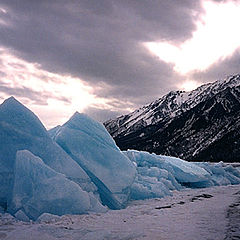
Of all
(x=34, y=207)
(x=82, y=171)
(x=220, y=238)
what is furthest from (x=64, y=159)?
(x=220, y=238)

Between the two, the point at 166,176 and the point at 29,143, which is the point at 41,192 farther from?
the point at 166,176

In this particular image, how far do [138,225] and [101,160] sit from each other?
164 inches

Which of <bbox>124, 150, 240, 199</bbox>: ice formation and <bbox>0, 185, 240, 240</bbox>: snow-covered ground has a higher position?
<bbox>124, 150, 240, 199</bbox>: ice formation

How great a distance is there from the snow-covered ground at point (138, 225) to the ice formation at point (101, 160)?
1.05 meters

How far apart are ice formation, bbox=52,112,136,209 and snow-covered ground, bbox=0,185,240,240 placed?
1046 millimetres

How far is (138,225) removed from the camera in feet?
25.9

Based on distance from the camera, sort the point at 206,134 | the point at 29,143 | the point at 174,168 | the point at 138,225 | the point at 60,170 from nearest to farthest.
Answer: the point at 138,225, the point at 60,170, the point at 29,143, the point at 174,168, the point at 206,134

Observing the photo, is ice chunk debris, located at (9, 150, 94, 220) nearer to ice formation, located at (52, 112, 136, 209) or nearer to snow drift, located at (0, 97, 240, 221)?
snow drift, located at (0, 97, 240, 221)

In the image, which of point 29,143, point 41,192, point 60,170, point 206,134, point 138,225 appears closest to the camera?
point 138,225

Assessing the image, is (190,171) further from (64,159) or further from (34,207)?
(34,207)

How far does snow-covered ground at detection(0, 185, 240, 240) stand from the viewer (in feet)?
21.9

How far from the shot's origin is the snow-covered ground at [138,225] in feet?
21.9

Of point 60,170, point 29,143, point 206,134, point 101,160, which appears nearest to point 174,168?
point 101,160

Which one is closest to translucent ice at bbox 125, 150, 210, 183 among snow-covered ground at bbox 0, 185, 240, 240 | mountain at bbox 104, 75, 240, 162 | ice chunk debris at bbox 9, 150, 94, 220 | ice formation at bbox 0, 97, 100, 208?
snow-covered ground at bbox 0, 185, 240, 240
